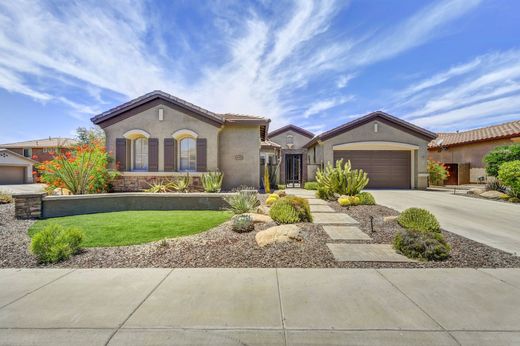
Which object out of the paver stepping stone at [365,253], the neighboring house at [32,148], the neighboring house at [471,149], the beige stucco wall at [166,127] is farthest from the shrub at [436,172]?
the neighboring house at [32,148]

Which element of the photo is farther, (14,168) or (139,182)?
(14,168)

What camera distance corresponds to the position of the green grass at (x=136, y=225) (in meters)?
5.89

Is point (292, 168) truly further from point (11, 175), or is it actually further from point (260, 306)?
point (11, 175)

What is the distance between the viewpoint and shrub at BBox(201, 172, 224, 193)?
39.2 ft

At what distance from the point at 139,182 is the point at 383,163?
659 inches

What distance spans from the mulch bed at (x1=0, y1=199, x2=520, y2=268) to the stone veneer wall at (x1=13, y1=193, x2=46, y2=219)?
7.88ft

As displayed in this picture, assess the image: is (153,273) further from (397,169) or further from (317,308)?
(397,169)

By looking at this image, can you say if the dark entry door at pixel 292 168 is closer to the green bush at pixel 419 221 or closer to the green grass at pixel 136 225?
the green grass at pixel 136 225

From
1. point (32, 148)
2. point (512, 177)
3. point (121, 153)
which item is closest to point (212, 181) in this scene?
point (121, 153)

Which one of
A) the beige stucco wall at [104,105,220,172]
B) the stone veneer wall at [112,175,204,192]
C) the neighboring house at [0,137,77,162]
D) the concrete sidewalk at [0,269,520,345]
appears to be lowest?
the concrete sidewalk at [0,269,520,345]

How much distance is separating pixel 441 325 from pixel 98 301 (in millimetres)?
4321

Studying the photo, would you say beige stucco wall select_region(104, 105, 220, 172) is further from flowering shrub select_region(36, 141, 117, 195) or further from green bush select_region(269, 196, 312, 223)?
green bush select_region(269, 196, 312, 223)

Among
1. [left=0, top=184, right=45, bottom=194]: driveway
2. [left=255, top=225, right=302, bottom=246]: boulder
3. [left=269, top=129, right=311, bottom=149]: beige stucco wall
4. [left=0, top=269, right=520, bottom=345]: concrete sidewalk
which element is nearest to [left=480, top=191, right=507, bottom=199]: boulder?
[left=0, top=269, right=520, bottom=345]: concrete sidewalk

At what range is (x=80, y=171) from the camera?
10438mm
